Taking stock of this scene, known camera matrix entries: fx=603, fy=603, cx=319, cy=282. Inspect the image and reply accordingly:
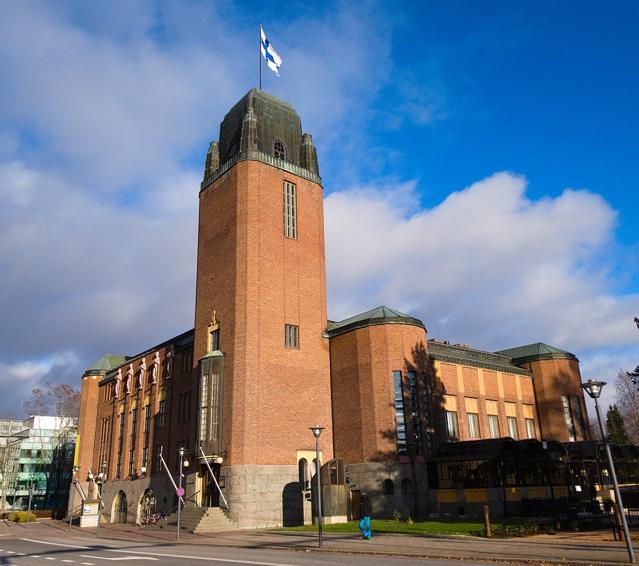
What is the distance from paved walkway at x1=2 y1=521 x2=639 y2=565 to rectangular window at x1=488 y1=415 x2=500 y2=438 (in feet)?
90.1

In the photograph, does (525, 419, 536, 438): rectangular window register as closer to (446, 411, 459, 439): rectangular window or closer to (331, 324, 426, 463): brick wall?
(446, 411, 459, 439): rectangular window

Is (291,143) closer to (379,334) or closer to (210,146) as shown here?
(210,146)

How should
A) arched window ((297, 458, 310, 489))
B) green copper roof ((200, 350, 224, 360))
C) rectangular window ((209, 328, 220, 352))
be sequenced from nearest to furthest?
arched window ((297, 458, 310, 489))
green copper roof ((200, 350, 224, 360))
rectangular window ((209, 328, 220, 352))

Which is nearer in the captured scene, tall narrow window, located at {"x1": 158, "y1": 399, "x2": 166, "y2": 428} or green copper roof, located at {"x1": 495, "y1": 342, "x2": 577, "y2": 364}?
tall narrow window, located at {"x1": 158, "y1": 399, "x2": 166, "y2": 428}

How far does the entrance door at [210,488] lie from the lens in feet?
131

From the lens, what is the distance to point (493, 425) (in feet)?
177

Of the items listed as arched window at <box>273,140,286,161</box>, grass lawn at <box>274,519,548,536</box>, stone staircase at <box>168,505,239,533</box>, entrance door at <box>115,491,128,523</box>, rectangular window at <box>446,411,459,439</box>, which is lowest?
grass lawn at <box>274,519,548,536</box>

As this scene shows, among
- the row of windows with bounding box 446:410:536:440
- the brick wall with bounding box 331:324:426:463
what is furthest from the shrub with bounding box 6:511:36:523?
the row of windows with bounding box 446:410:536:440

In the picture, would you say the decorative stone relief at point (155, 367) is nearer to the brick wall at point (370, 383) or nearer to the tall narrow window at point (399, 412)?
the brick wall at point (370, 383)

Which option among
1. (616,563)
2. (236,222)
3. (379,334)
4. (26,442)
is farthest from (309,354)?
(26,442)

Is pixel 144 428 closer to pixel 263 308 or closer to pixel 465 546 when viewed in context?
pixel 263 308

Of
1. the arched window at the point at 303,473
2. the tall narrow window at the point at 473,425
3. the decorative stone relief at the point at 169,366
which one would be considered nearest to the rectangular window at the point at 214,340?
the arched window at the point at 303,473

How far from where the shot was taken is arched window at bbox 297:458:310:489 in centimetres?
4088

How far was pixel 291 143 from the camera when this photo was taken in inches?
1987
